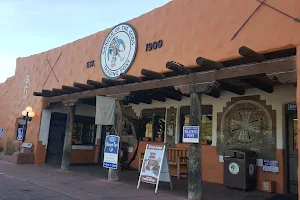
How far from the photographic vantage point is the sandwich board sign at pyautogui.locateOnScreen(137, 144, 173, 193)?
7.43 metres

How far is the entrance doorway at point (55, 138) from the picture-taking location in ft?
43.1

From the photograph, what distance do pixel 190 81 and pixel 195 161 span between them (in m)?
1.96

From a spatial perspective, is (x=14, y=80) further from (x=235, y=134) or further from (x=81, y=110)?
(x=235, y=134)

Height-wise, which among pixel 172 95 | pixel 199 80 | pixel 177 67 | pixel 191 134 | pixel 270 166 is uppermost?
pixel 177 67

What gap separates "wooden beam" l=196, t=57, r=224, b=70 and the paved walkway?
3153mm

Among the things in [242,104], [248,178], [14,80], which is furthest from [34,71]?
[248,178]

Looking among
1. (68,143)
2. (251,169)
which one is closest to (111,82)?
(68,143)

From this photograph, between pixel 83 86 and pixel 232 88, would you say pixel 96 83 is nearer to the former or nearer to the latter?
pixel 83 86

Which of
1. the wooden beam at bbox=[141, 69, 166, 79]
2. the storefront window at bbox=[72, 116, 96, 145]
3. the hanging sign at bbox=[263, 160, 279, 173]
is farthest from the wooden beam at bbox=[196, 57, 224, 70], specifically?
the storefront window at bbox=[72, 116, 96, 145]

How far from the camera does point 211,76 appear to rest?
6621 millimetres

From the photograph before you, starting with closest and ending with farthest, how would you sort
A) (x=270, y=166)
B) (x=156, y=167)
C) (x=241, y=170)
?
(x=156, y=167)
(x=241, y=170)
(x=270, y=166)

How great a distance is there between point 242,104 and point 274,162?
2015 mm

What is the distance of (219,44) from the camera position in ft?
21.8

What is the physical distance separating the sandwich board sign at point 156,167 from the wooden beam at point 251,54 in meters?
3.36
